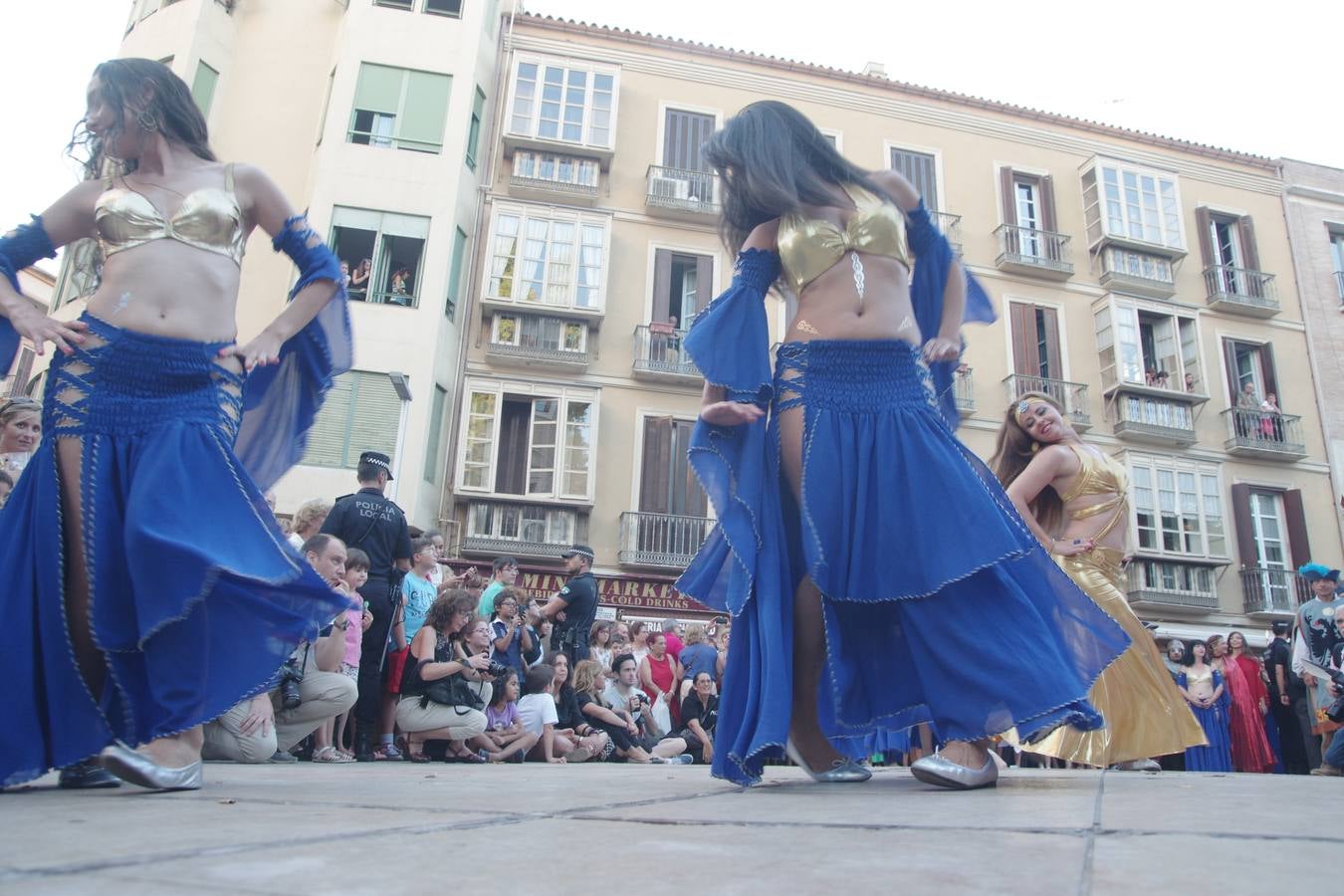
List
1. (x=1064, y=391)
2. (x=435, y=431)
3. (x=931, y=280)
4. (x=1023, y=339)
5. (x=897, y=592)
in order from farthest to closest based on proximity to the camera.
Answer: (x=1023, y=339)
(x=1064, y=391)
(x=435, y=431)
(x=931, y=280)
(x=897, y=592)

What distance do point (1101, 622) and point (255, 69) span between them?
20.3 metres

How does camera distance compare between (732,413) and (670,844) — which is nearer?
(670,844)

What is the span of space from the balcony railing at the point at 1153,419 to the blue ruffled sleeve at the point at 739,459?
19018 millimetres

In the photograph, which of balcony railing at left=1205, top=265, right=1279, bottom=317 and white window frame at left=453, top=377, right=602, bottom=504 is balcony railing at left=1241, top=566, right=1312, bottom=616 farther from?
white window frame at left=453, top=377, right=602, bottom=504

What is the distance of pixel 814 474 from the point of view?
10.1 ft

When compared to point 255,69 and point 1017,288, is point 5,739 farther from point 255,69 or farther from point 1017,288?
point 1017,288

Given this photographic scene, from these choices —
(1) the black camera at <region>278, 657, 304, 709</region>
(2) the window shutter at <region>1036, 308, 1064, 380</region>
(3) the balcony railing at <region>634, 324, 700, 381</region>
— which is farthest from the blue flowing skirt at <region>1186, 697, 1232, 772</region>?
(2) the window shutter at <region>1036, 308, 1064, 380</region>

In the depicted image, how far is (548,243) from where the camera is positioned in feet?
62.4

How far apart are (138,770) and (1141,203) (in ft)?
77.2

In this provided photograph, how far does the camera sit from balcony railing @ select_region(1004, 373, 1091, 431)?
20344 millimetres

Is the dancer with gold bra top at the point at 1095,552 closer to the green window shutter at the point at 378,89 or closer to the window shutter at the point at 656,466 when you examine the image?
the window shutter at the point at 656,466

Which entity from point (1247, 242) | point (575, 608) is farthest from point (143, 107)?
point (1247, 242)

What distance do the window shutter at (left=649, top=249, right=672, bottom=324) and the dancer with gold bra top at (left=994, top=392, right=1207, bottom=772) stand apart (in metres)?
14.5

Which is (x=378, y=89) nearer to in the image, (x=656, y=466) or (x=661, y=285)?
(x=661, y=285)
